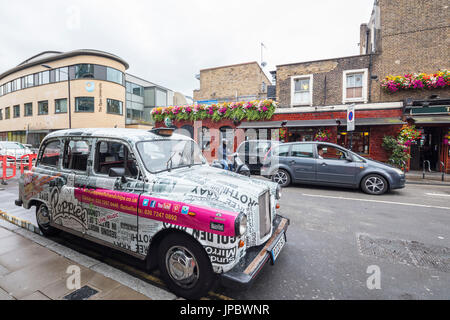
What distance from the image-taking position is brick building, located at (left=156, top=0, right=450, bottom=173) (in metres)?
13.1

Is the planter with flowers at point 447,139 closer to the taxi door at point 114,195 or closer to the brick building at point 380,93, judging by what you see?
the brick building at point 380,93

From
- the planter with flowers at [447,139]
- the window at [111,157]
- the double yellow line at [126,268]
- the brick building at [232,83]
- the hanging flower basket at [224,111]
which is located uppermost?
the brick building at [232,83]

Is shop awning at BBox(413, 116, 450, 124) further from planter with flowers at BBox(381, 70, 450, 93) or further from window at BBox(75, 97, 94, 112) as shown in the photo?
window at BBox(75, 97, 94, 112)

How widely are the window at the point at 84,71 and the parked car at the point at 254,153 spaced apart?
28.0 meters

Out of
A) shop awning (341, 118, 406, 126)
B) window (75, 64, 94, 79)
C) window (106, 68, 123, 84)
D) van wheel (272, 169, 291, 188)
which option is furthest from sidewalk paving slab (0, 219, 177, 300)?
window (106, 68, 123, 84)

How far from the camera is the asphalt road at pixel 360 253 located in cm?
271

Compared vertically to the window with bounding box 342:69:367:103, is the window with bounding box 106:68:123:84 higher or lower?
higher

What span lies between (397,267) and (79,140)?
16.2 ft

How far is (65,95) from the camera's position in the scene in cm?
3047

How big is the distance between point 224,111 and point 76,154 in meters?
14.2

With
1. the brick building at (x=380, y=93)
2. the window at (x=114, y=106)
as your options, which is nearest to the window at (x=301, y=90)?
the brick building at (x=380, y=93)

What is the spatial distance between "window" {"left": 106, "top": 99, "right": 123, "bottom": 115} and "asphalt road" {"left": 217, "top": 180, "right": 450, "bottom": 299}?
31.0 m

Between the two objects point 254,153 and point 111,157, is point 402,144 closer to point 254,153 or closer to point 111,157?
point 254,153
